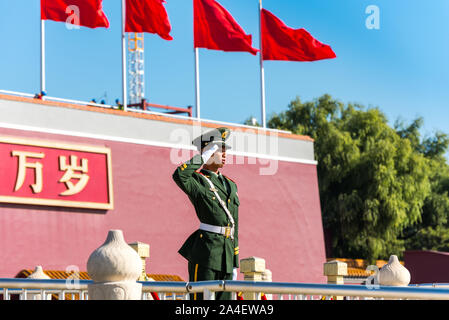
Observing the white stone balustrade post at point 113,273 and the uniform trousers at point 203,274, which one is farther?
the uniform trousers at point 203,274

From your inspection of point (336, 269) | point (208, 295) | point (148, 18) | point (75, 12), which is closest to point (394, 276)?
point (208, 295)

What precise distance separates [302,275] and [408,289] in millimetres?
14150

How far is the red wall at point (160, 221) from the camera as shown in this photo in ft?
46.8

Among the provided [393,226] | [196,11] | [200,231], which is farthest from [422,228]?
[200,231]

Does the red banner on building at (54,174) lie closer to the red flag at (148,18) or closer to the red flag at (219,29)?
the red flag at (148,18)

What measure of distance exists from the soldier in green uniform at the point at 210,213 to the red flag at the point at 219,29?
1136cm

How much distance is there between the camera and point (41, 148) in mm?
14453

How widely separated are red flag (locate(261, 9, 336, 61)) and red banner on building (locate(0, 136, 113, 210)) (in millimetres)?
5012

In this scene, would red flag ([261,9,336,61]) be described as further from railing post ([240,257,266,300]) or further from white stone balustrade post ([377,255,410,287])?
white stone balustrade post ([377,255,410,287])

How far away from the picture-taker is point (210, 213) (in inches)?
224

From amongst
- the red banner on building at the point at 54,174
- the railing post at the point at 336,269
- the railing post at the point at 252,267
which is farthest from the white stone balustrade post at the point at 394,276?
the red banner on building at the point at 54,174

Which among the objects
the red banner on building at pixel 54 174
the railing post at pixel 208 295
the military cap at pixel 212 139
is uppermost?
the red banner on building at pixel 54 174
